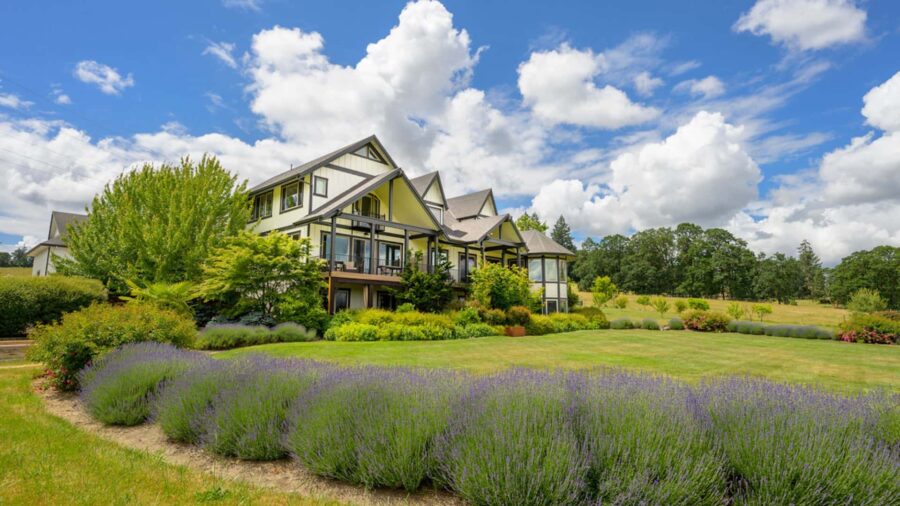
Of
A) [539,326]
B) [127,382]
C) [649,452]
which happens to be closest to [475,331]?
[539,326]

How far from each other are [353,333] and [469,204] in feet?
62.6

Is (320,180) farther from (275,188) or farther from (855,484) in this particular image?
(855,484)

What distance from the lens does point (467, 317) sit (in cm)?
2073

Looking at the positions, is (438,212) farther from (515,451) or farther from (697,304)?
(515,451)

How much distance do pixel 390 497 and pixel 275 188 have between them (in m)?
23.9

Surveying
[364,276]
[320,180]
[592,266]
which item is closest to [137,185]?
[320,180]

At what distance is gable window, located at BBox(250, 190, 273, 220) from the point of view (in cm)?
2556

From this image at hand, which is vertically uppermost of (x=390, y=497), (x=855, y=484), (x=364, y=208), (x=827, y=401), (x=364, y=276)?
(x=364, y=208)

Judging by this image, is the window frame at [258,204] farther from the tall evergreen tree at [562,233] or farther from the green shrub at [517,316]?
the tall evergreen tree at [562,233]

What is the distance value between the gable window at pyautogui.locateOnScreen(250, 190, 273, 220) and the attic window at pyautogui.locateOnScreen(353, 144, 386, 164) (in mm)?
5750

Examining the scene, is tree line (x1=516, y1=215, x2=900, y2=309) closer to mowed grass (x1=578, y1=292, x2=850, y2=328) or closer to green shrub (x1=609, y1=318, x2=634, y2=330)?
mowed grass (x1=578, y1=292, x2=850, y2=328)

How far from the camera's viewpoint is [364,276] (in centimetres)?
2128

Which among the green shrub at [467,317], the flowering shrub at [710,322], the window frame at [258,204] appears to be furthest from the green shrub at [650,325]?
the window frame at [258,204]

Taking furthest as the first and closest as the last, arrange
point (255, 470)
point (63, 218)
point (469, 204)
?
point (63, 218), point (469, 204), point (255, 470)
